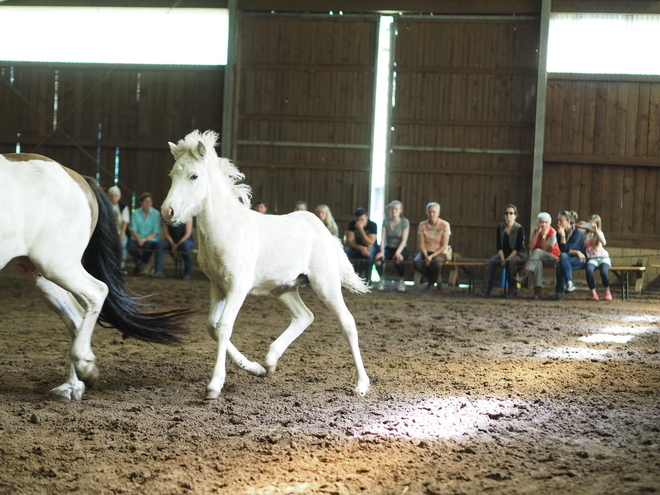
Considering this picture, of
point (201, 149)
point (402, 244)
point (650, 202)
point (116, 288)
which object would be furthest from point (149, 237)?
point (650, 202)

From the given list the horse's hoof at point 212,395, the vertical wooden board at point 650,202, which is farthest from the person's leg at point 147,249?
the vertical wooden board at point 650,202

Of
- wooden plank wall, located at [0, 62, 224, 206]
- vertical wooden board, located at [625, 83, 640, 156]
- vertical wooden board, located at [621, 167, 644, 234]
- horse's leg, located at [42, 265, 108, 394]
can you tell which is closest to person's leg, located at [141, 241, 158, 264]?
wooden plank wall, located at [0, 62, 224, 206]

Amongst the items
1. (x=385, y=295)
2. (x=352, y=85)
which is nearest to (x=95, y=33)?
(x=352, y=85)

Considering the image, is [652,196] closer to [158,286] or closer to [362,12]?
[362,12]

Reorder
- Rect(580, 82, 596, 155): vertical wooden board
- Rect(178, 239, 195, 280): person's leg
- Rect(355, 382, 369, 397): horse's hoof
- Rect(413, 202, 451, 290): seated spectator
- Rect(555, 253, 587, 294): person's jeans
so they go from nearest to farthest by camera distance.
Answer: Rect(355, 382, 369, 397): horse's hoof
Rect(555, 253, 587, 294): person's jeans
Rect(413, 202, 451, 290): seated spectator
Rect(178, 239, 195, 280): person's leg
Rect(580, 82, 596, 155): vertical wooden board

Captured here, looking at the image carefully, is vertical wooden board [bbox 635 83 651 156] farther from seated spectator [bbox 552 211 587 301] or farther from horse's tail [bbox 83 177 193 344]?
horse's tail [bbox 83 177 193 344]

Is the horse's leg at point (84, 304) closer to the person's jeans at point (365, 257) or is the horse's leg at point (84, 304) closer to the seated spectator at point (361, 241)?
the person's jeans at point (365, 257)

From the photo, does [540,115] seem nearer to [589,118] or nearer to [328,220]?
[589,118]

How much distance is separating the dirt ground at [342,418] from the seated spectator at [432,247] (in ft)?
15.6

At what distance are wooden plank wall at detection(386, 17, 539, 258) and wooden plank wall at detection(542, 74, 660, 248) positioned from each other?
54cm

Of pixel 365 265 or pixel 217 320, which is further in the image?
pixel 365 265

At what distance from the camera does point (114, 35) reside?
1602 centimetres

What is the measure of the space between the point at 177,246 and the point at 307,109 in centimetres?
420

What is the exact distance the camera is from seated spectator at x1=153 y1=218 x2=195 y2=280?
1355cm
